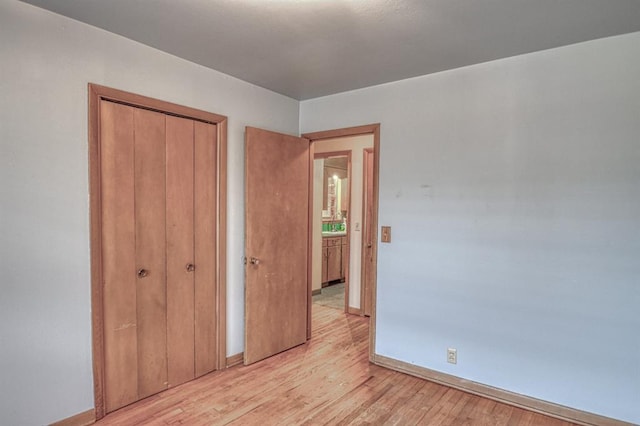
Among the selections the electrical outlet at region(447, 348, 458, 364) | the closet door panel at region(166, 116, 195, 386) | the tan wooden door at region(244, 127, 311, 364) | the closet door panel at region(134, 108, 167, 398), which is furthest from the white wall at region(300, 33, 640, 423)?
the closet door panel at region(134, 108, 167, 398)

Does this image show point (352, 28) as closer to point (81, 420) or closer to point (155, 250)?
point (155, 250)

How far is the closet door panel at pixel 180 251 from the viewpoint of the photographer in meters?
2.65

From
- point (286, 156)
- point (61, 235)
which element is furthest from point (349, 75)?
point (61, 235)

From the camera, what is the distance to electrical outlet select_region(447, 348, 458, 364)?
278 centimetres

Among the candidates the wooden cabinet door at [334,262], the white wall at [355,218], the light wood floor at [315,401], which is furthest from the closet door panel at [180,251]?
the wooden cabinet door at [334,262]

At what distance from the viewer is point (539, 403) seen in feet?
8.02

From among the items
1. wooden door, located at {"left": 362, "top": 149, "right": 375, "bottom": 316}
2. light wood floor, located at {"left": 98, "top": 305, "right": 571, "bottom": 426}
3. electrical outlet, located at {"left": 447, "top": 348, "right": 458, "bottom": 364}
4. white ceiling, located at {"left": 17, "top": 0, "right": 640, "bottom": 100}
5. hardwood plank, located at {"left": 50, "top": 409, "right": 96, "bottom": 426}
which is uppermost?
white ceiling, located at {"left": 17, "top": 0, "right": 640, "bottom": 100}

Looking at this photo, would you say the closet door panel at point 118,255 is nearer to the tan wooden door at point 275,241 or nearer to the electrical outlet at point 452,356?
the tan wooden door at point 275,241

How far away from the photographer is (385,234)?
10.3 feet

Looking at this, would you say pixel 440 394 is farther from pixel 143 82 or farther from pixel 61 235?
pixel 143 82

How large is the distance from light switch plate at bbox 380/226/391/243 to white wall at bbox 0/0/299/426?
7.23 feet

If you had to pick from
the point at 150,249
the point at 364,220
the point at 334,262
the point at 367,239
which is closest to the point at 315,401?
the point at 150,249

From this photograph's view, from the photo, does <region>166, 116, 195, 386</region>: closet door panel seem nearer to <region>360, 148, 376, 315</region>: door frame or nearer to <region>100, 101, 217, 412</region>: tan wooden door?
<region>100, 101, 217, 412</region>: tan wooden door

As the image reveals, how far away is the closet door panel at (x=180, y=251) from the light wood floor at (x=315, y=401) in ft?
0.80
